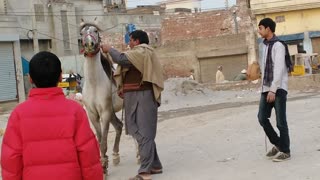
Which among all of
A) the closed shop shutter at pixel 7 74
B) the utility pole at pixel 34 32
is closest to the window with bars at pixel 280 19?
the closed shop shutter at pixel 7 74

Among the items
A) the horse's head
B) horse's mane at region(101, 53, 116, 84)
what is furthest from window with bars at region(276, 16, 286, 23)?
the horse's head

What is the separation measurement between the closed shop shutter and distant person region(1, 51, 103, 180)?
2529 centimetres

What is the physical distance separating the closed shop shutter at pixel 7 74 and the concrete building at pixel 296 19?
535 inches

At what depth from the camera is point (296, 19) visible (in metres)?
31.5

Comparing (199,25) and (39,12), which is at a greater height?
(39,12)

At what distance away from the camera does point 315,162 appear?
22.9 feet

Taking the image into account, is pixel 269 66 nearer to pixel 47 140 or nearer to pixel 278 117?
pixel 278 117

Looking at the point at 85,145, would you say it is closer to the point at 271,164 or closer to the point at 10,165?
the point at 10,165

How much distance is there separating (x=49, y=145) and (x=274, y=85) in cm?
387

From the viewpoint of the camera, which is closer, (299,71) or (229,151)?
(229,151)

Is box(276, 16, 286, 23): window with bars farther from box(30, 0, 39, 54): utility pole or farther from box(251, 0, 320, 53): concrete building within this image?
box(30, 0, 39, 54): utility pole

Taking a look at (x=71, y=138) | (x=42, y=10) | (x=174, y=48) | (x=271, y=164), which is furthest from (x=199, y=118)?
(x=42, y=10)

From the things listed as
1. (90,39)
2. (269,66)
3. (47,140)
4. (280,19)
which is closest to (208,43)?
(280,19)

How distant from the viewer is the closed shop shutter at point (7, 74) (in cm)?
2819
